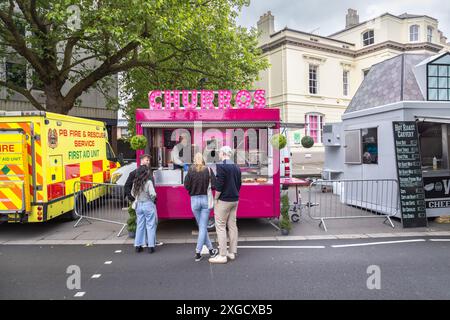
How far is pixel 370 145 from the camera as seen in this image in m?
9.09

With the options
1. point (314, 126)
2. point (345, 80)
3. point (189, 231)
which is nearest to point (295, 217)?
point (189, 231)

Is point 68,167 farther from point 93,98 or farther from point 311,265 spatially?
point 93,98

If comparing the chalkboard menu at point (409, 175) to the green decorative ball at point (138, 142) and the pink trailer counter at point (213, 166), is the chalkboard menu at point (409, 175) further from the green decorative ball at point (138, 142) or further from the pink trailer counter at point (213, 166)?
the green decorative ball at point (138, 142)

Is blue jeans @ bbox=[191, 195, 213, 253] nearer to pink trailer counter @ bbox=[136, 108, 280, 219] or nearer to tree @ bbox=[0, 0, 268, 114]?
pink trailer counter @ bbox=[136, 108, 280, 219]

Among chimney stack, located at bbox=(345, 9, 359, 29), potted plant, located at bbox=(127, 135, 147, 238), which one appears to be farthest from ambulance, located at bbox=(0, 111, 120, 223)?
chimney stack, located at bbox=(345, 9, 359, 29)

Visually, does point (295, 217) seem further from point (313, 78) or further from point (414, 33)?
point (414, 33)

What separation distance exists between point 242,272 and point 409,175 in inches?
198

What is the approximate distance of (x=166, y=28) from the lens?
916cm

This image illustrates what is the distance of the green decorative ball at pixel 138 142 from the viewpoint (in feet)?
22.3

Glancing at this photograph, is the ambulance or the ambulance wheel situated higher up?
the ambulance

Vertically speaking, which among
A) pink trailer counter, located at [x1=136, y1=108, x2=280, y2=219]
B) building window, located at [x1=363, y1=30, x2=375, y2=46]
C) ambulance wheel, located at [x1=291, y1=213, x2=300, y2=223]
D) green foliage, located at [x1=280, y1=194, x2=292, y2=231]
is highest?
building window, located at [x1=363, y1=30, x2=375, y2=46]

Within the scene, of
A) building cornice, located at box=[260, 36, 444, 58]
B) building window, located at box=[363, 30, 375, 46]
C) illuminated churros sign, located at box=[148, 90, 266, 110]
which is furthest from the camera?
building window, located at box=[363, 30, 375, 46]

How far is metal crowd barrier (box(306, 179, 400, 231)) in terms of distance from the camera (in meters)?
7.89

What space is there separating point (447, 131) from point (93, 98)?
1690 cm
